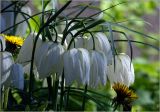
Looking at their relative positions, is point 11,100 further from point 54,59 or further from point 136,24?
point 136,24

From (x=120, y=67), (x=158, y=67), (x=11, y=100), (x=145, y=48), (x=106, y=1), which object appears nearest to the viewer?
(x=120, y=67)

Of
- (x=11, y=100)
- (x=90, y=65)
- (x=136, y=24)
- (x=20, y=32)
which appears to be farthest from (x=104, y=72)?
(x=136, y=24)

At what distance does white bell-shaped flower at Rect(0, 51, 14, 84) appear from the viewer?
1.26 m

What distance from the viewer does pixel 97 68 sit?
1.27m

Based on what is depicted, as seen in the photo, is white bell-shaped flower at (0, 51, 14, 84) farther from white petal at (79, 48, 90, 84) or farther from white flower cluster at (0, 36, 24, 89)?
white petal at (79, 48, 90, 84)

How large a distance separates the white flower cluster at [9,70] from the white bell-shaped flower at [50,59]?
0.05 metres

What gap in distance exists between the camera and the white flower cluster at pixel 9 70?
1265 mm

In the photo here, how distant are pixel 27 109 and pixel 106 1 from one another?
222 centimetres

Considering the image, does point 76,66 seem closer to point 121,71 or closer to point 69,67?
point 69,67

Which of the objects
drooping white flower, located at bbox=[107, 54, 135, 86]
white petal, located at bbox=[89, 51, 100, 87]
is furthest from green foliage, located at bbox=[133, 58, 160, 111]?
white petal, located at bbox=[89, 51, 100, 87]

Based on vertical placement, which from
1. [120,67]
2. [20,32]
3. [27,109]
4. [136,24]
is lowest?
[27,109]

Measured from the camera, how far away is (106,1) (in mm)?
3447

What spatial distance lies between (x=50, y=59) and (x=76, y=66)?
62 millimetres

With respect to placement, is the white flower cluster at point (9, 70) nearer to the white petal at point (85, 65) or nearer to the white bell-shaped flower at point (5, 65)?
the white bell-shaped flower at point (5, 65)
